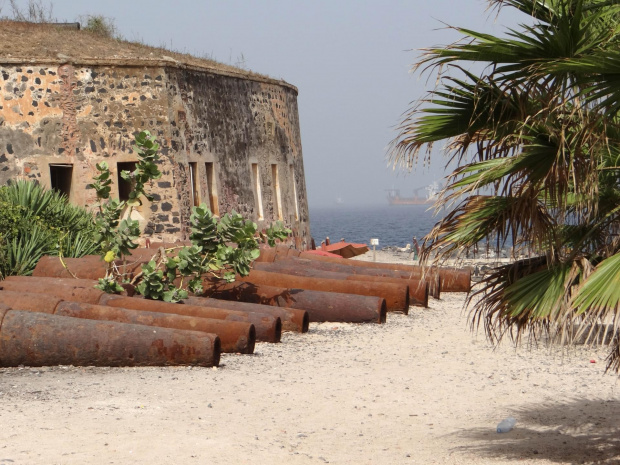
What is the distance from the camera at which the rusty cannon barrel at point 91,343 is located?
28.6 ft

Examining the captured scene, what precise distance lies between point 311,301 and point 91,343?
393 cm

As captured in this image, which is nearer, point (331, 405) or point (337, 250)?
point (331, 405)

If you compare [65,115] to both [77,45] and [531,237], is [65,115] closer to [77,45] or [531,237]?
[77,45]

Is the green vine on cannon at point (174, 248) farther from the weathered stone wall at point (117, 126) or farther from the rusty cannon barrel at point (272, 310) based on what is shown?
the weathered stone wall at point (117, 126)

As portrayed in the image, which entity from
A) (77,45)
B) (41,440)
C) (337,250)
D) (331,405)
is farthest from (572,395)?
(337,250)

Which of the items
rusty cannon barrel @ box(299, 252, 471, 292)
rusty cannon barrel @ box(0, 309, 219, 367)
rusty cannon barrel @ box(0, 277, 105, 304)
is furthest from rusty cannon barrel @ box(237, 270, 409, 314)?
rusty cannon barrel @ box(0, 309, 219, 367)

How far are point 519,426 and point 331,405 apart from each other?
1612 millimetres

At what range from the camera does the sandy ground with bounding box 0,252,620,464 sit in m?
6.36

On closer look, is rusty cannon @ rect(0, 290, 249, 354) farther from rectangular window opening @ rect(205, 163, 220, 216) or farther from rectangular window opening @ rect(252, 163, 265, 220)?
rectangular window opening @ rect(252, 163, 265, 220)

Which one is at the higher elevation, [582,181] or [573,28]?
[573,28]

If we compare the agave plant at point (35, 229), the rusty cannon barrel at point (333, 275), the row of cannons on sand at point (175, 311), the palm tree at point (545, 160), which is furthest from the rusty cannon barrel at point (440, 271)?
the palm tree at point (545, 160)

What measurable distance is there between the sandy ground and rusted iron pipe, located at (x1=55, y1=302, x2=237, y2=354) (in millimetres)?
245

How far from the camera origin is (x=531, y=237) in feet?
19.7

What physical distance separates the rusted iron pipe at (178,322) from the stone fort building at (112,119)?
6.84 m
